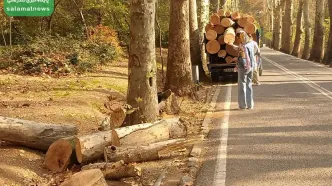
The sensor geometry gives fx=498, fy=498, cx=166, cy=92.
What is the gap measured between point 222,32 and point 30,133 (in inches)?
525

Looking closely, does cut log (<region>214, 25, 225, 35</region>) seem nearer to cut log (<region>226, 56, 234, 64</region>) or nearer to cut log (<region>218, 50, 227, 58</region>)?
cut log (<region>218, 50, 227, 58</region>)

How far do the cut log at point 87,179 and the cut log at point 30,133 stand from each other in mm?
1887

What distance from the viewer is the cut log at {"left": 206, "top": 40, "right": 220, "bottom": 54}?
64.8 ft

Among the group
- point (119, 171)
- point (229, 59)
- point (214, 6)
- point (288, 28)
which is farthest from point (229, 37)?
point (288, 28)

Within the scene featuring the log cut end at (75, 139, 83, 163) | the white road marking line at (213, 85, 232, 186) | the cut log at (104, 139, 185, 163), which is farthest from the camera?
the cut log at (104, 139, 185, 163)

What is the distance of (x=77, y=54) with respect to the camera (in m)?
19.5

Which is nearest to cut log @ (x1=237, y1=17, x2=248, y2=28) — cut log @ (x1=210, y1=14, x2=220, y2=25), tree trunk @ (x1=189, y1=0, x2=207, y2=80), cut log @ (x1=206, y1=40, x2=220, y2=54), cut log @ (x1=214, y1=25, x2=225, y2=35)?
cut log @ (x1=214, y1=25, x2=225, y2=35)

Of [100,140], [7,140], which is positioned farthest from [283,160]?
[7,140]

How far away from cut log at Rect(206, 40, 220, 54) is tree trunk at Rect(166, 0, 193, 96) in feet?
15.0

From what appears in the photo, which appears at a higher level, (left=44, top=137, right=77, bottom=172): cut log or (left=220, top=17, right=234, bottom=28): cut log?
(left=220, top=17, right=234, bottom=28): cut log

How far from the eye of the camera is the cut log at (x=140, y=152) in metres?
7.51

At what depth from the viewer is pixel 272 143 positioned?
873 centimetres

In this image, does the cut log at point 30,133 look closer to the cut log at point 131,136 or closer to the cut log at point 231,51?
the cut log at point 131,136

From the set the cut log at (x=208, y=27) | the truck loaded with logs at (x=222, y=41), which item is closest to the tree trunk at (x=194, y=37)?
the truck loaded with logs at (x=222, y=41)
